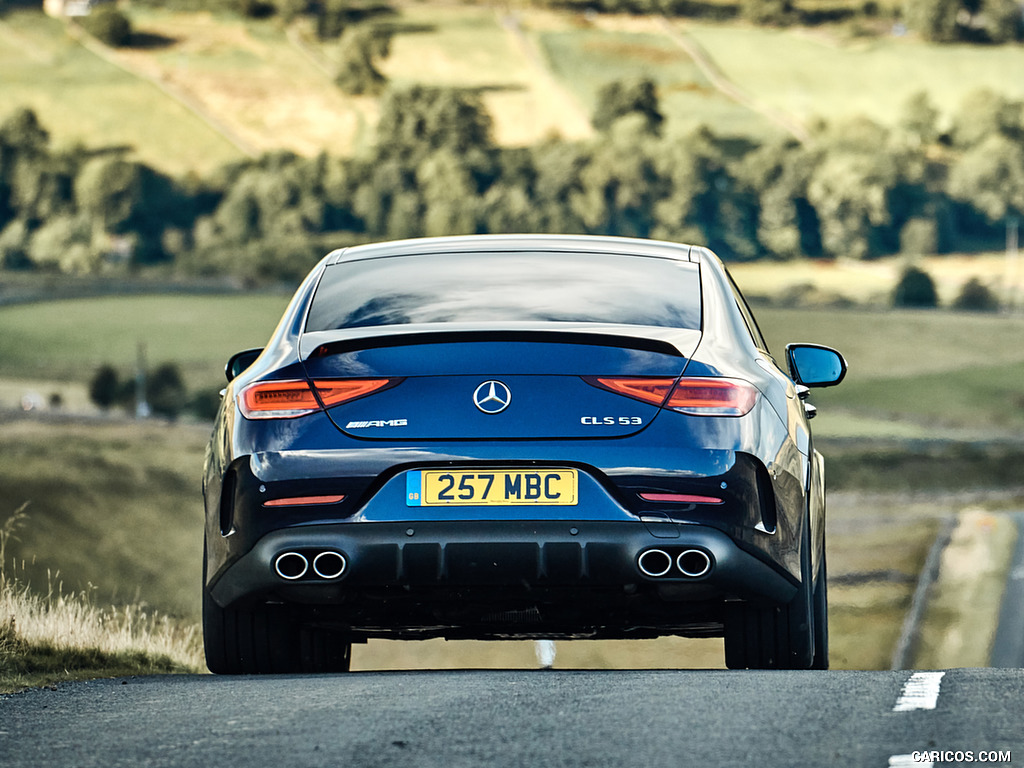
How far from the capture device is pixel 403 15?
168250 millimetres

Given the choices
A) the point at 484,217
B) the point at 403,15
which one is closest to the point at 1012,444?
the point at 484,217

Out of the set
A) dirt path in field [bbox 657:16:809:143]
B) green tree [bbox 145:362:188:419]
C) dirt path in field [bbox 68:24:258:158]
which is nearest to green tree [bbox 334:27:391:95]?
dirt path in field [bbox 68:24:258:158]

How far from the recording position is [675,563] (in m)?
6.17

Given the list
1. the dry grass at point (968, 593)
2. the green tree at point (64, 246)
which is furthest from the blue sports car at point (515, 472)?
the green tree at point (64, 246)

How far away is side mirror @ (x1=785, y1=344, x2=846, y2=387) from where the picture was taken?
7.70 metres

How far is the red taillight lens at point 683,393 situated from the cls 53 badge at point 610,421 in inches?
3.2

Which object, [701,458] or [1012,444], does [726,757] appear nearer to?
[701,458]

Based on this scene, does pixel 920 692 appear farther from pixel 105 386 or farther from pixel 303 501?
pixel 105 386

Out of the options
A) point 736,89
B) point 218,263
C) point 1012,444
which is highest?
point 736,89

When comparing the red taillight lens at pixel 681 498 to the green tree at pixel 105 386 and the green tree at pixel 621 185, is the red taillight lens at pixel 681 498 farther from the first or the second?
the green tree at pixel 621 185

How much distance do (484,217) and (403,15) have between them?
1307 inches

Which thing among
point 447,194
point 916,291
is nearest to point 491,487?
point 916,291

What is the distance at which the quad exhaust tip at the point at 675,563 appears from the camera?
20.1 ft

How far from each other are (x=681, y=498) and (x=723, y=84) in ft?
504
